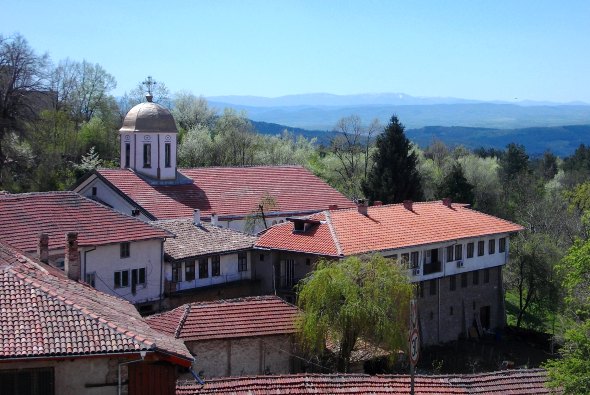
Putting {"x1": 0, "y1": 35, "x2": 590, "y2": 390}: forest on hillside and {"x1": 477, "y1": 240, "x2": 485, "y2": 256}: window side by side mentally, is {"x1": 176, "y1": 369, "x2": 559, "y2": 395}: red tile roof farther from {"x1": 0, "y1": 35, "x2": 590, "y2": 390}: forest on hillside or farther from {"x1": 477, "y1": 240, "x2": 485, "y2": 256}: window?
{"x1": 477, "y1": 240, "x2": 485, "y2": 256}: window

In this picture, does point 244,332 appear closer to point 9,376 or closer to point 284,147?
point 9,376

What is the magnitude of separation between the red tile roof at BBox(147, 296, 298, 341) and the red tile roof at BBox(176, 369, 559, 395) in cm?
883

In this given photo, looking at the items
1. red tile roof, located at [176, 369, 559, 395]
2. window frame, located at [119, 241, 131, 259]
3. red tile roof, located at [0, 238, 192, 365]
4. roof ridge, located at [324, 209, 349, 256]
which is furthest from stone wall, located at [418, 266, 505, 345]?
red tile roof, located at [0, 238, 192, 365]

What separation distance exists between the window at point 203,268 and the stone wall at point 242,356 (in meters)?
9.92

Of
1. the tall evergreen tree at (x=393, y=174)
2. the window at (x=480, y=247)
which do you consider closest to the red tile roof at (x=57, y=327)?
A: the window at (x=480, y=247)

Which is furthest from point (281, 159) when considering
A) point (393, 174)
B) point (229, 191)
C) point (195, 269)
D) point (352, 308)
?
point (352, 308)

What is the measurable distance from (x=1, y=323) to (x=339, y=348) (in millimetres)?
18118

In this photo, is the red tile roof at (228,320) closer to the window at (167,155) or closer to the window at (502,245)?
the window at (502,245)

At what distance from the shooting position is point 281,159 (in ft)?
254

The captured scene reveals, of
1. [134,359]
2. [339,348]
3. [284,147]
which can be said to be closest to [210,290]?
[339,348]

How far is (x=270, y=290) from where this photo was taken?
42250mm

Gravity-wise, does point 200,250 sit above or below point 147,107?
below

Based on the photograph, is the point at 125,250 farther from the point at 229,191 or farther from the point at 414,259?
the point at 229,191

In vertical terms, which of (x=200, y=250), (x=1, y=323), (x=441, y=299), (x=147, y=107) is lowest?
(x=441, y=299)
